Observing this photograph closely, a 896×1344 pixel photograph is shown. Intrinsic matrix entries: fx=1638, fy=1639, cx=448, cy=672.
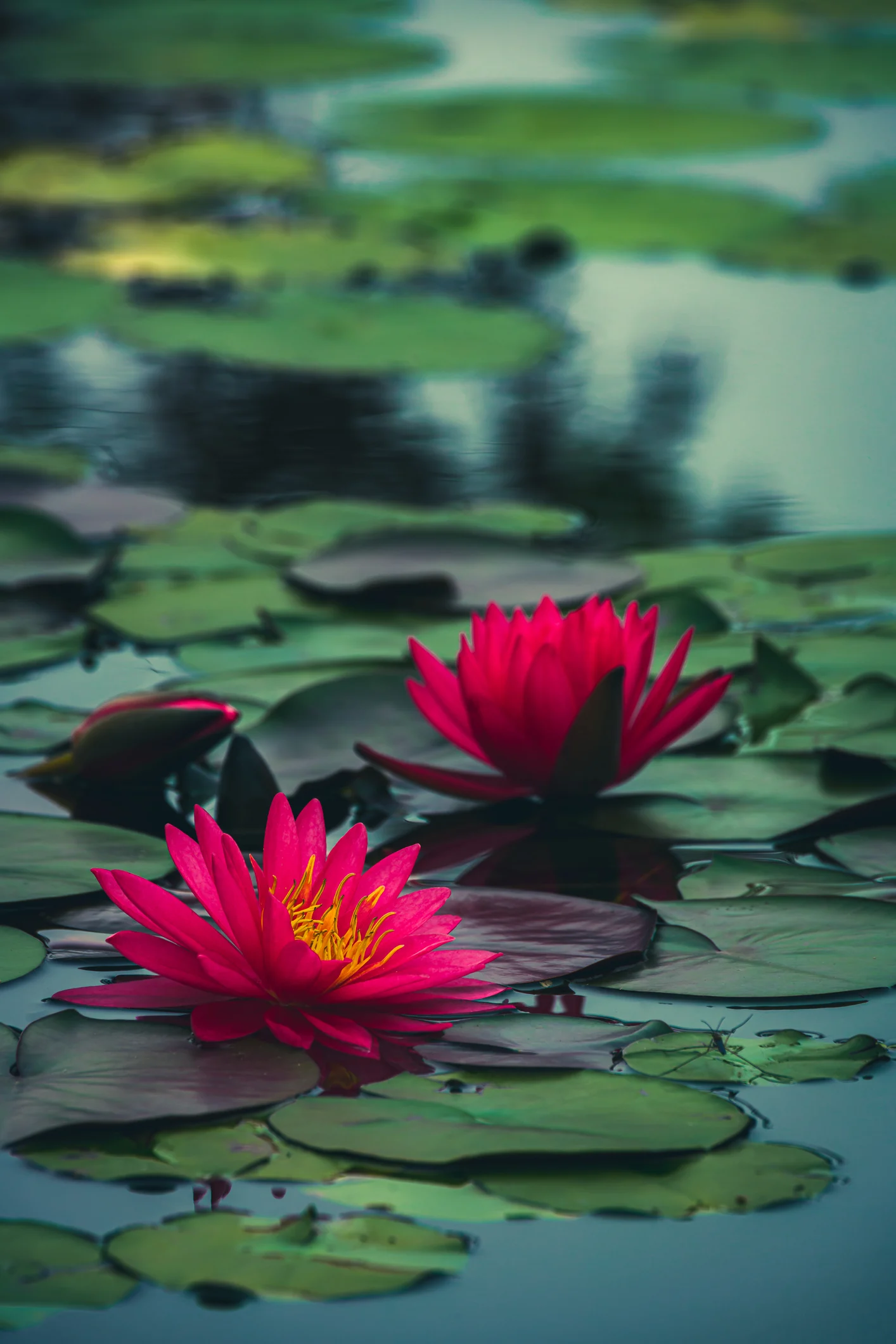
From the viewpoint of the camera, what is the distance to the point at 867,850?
161 cm

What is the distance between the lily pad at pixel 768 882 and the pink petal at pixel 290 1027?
0.43 m

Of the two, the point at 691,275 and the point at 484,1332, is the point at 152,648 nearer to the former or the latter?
the point at 484,1332

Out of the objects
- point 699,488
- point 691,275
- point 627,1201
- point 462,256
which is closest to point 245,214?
point 462,256

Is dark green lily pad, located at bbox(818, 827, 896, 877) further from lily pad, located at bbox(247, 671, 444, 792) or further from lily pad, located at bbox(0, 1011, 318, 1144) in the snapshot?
lily pad, located at bbox(0, 1011, 318, 1144)

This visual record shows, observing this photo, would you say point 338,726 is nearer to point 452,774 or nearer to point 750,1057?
point 452,774

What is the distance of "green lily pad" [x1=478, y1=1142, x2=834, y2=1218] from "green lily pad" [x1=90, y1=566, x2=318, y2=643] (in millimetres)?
1284

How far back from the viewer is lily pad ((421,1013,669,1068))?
121cm

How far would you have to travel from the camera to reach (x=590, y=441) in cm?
326

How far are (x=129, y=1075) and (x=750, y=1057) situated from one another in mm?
461

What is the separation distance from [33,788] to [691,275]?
305cm

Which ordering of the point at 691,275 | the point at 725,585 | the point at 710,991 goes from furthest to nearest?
1. the point at 691,275
2. the point at 725,585
3. the point at 710,991

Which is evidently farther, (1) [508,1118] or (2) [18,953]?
(2) [18,953]

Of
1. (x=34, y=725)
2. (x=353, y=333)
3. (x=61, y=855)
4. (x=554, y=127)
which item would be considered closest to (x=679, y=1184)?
(x=61, y=855)

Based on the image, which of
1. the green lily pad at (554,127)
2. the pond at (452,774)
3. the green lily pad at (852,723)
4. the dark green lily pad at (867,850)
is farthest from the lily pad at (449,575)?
the green lily pad at (554,127)
